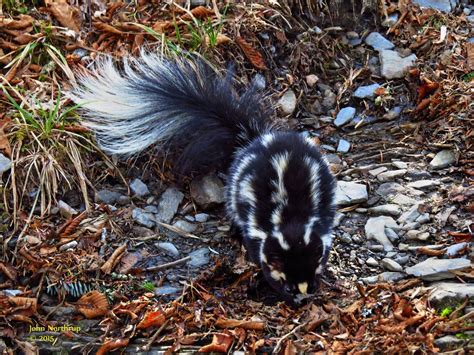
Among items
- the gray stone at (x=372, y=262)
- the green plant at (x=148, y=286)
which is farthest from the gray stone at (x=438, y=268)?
the green plant at (x=148, y=286)

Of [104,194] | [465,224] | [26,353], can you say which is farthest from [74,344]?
[465,224]

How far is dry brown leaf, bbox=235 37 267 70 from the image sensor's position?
19.3ft

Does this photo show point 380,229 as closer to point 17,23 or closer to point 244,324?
point 244,324

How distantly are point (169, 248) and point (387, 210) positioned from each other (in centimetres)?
149

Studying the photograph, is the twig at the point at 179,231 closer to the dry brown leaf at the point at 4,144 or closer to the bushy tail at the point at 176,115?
the bushy tail at the point at 176,115

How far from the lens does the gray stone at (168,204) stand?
518cm

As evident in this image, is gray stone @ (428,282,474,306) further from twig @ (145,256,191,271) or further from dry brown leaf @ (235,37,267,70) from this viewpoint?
dry brown leaf @ (235,37,267,70)

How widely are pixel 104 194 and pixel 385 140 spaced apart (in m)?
2.16

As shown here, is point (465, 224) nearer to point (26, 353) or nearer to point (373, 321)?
point (373, 321)

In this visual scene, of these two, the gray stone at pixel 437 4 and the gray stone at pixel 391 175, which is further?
the gray stone at pixel 437 4

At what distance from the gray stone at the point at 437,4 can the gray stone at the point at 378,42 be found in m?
0.55

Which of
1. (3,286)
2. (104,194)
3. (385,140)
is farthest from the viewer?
(385,140)

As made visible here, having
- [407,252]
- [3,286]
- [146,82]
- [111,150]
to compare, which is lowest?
[407,252]

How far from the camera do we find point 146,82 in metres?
5.33
